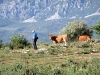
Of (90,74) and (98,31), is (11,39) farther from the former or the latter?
(90,74)

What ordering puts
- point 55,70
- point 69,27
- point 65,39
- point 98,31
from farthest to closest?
point 69,27
point 98,31
point 65,39
point 55,70

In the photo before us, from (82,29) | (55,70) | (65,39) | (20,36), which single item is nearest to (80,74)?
(55,70)

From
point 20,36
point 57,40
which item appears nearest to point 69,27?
point 20,36

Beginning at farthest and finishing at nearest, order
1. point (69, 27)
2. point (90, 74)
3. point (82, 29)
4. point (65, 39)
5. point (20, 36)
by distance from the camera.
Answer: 1. point (69, 27)
2. point (82, 29)
3. point (20, 36)
4. point (65, 39)
5. point (90, 74)

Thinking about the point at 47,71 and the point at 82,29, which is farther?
the point at 82,29

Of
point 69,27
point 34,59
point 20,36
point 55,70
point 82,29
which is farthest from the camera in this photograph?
point 69,27

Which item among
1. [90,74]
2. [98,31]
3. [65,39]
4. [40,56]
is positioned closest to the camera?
[90,74]

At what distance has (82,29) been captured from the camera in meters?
86.7

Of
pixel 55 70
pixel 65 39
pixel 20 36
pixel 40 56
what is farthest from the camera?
pixel 20 36

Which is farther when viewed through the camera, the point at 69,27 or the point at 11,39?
the point at 69,27

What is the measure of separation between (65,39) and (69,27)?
56.7m

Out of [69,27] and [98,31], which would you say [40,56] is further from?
[69,27]

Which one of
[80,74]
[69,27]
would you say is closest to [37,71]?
[80,74]

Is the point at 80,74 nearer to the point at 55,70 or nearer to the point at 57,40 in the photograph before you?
the point at 55,70
